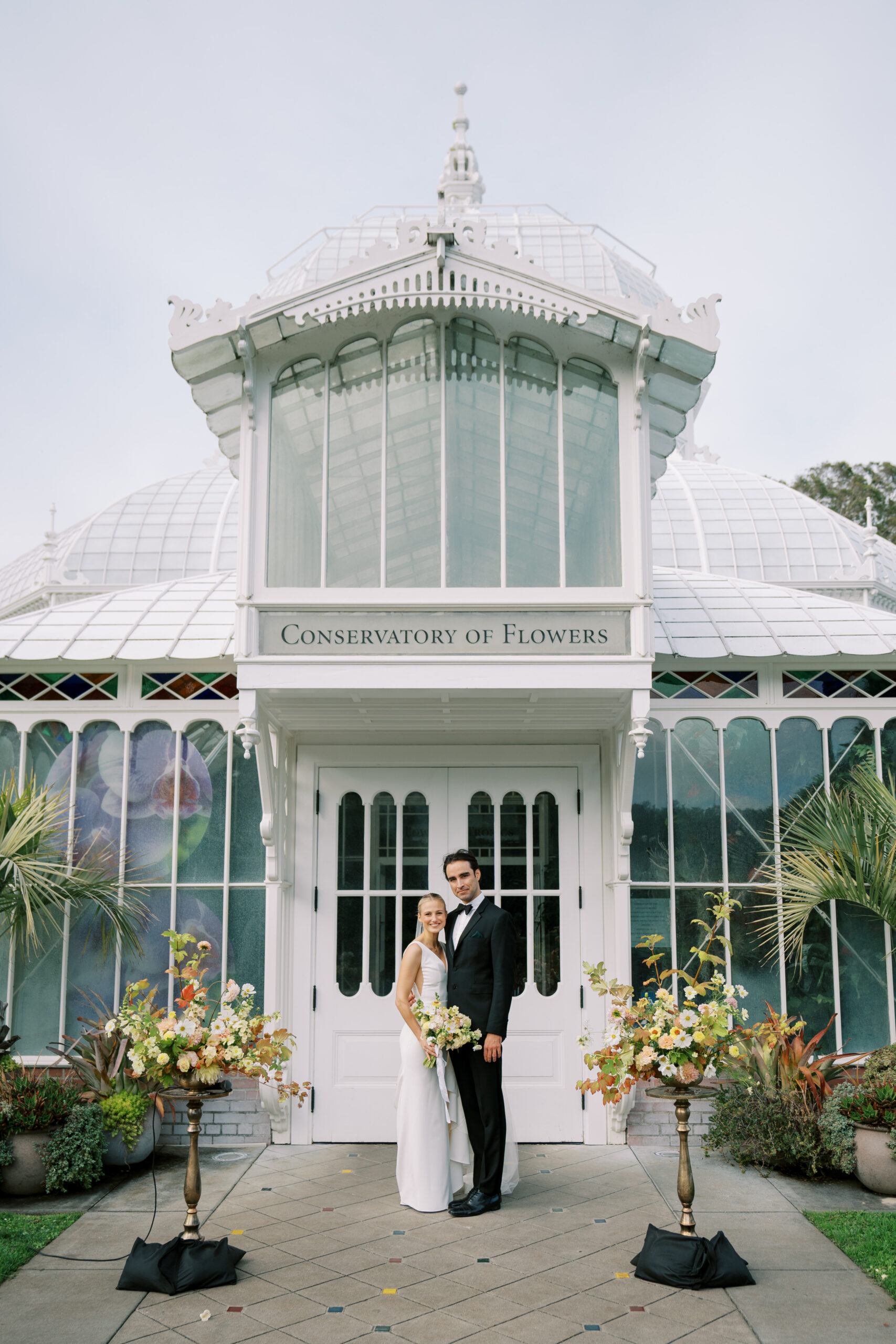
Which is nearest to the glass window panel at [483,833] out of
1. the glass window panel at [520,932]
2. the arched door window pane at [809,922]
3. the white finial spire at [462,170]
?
the glass window panel at [520,932]

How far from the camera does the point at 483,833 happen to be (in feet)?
26.2

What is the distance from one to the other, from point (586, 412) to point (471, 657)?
1906 millimetres

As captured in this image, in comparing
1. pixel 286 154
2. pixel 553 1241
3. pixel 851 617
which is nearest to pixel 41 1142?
pixel 553 1241

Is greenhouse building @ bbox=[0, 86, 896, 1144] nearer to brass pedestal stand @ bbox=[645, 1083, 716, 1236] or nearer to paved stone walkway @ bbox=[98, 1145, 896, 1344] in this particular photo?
paved stone walkway @ bbox=[98, 1145, 896, 1344]

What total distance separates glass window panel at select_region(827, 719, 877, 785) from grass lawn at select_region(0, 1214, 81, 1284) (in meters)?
5.94

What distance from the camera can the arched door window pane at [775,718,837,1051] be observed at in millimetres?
7746

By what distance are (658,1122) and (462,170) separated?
1994 centimetres

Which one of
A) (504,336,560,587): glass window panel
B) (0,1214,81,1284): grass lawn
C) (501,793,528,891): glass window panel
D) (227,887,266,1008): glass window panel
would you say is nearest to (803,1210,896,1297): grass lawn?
(501,793,528,891): glass window panel

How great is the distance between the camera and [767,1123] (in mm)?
6703

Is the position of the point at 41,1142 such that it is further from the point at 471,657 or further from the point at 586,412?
the point at 586,412

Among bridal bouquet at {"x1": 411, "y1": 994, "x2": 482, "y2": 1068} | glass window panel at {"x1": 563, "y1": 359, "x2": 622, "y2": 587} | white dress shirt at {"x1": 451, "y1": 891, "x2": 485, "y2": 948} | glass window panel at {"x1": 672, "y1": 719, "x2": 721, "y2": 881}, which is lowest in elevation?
A: bridal bouquet at {"x1": 411, "y1": 994, "x2": 482, "y2": 1068}

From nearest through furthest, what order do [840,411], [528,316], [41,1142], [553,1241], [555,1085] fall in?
[553,1241]
[41,1142]
[528,316]
[555,1085]
[840,411]

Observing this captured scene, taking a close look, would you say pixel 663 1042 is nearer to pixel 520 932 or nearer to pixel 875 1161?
pixel 875 1161

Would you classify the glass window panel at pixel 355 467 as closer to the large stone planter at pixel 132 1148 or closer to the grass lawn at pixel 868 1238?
the large stone planter at pixel 132 1148
